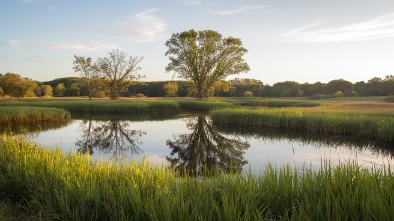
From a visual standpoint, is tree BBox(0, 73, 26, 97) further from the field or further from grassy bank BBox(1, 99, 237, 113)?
the field

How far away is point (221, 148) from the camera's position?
14.5 metres

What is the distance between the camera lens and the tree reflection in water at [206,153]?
10244 mm

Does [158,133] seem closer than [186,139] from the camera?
No

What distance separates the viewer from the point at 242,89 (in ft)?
274

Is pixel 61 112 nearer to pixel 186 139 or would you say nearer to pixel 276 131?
pixel 186 139

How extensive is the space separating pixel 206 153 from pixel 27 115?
18145mm

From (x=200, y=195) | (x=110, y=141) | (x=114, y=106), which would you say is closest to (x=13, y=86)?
(x=114, y=106)

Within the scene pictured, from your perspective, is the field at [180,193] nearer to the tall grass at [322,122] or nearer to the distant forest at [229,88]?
the tall grass at [322,122]

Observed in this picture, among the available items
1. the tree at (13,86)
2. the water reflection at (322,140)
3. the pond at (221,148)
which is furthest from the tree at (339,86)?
the tree at (13,86)

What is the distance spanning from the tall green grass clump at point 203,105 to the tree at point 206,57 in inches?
218

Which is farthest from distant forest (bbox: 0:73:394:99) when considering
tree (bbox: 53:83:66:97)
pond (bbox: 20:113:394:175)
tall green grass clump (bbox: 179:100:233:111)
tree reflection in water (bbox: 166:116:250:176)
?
tree reflection in water (bbox: 166:116:250:176)

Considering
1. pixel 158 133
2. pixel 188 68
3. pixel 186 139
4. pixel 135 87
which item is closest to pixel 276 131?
pixel 186 139

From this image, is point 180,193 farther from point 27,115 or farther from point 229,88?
point 229,88

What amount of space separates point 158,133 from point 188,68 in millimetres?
32760
